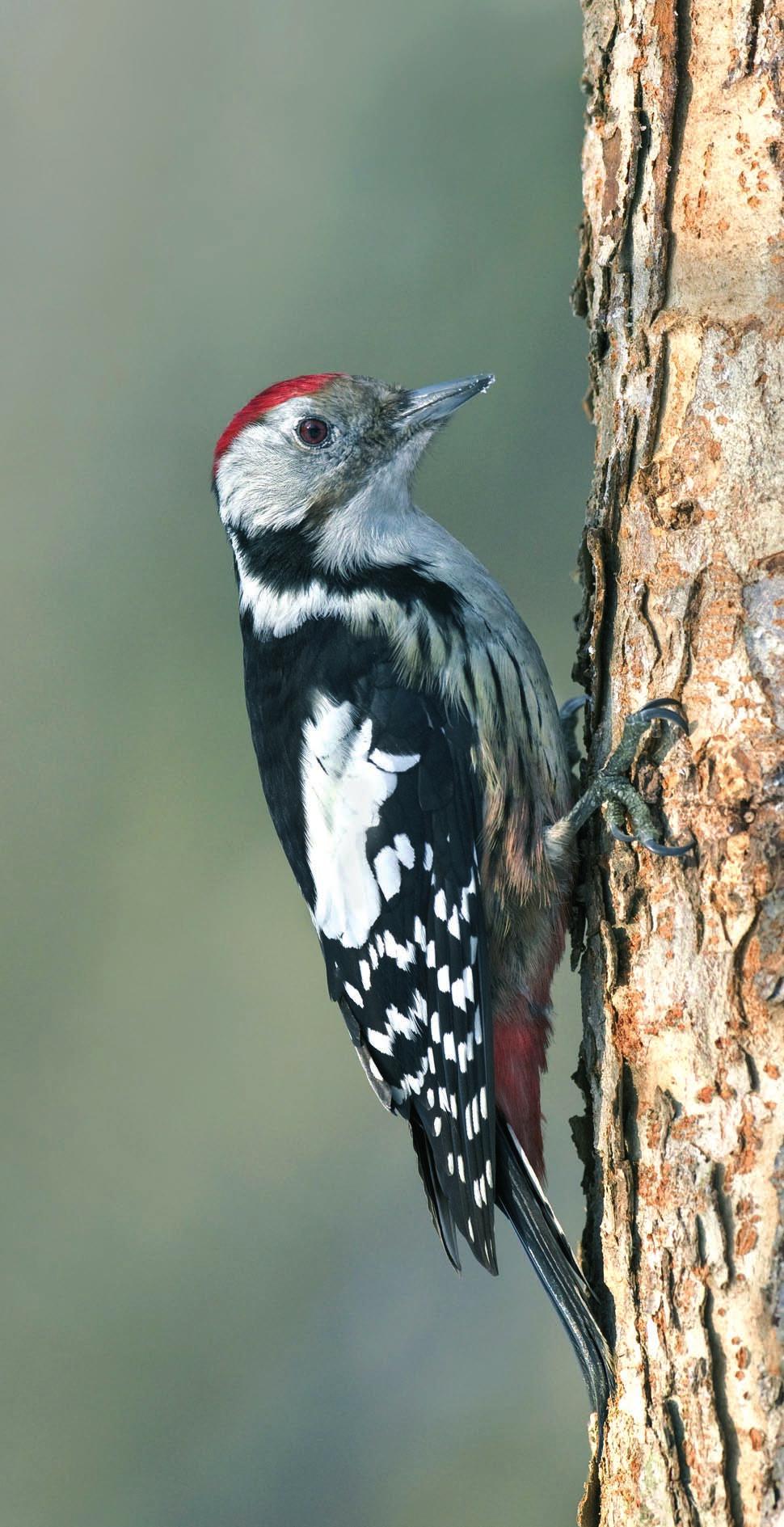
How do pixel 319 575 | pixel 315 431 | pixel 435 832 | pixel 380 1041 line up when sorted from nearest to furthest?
pixel 435 832
pixel 380 1041
pixel 319 575
pixel 315 431

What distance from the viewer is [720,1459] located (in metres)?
1.67

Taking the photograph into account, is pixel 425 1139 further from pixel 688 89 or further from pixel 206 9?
pixel 206 9

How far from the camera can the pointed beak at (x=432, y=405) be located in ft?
9.41

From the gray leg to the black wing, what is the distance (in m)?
0.29

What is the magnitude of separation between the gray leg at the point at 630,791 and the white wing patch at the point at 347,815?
39 cm

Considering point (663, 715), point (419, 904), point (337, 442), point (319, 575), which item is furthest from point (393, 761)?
point (337, 442)

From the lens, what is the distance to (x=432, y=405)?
2879mm

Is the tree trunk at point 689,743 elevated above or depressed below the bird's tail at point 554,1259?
above

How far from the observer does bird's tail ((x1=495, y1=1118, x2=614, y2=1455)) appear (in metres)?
1.96

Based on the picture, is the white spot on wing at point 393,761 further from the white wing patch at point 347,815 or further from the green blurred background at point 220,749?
the green blurred background at point 220,749

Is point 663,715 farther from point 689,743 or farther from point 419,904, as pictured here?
point 419,904

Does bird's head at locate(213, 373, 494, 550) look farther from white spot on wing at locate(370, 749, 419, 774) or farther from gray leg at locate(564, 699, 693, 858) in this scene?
gray leg at locate(564, 699, 693, 858)

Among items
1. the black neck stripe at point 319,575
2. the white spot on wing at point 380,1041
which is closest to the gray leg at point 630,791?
the black neck stripe at point 319,575

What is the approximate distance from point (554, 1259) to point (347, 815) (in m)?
0.84
